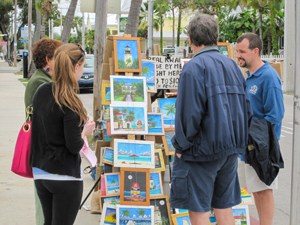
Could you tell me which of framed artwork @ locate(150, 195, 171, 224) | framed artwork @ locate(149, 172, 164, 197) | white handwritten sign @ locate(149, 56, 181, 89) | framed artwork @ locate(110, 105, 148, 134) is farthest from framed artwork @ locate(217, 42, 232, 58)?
framed artwork @ locate(150, 195, 171, 224)

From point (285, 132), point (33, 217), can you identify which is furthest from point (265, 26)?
point (33, 217)

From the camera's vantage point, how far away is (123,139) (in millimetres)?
5918

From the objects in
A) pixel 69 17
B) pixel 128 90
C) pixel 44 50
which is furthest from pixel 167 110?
pixel 69 17

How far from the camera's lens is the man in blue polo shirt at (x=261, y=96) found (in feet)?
16.7

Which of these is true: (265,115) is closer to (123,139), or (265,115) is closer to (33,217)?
(123,139)

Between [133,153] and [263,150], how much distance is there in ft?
4.56

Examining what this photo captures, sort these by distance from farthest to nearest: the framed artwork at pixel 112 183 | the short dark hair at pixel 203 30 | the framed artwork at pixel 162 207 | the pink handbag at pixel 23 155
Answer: the framed artwork at pixel 112 183
the framed artwork at pixel 162 207
the pink handbag at pixel 23 155
the short dark hair at pixel 203 30

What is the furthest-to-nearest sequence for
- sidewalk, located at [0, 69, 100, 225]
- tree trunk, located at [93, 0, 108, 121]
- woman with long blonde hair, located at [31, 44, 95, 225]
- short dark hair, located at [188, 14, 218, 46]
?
tree trunk, located at [93, 0, 108, 121] < sidewalk, located at [0, 69, 100, 225] < short dark hair, located at [188, 14, 218, 46] < woman with long blonde hair, located at [31, 44, 95, 225]

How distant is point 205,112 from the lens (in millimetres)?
4062

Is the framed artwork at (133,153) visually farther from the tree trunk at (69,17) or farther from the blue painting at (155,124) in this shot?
the tree trunk at (69,17)

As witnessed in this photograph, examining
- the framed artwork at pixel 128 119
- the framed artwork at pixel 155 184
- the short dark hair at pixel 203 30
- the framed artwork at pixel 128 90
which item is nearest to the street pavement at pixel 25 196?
the framed artwork at pixel 155 184

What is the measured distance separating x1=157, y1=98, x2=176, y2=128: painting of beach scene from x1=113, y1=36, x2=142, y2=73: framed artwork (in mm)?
459

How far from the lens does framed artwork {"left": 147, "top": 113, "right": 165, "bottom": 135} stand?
6.02 m

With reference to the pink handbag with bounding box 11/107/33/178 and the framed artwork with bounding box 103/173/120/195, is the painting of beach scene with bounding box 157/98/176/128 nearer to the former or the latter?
the framed artwork with bounding box 103/173/120/195
